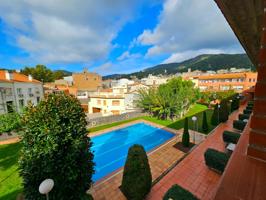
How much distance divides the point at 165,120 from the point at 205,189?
16.2 metres

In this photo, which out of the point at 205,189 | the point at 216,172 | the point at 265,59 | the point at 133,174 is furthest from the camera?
the point at 216,172

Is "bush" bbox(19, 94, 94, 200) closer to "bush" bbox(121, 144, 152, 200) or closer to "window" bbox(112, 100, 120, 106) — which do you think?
"bush" bbox(121, 144, 152, 200)

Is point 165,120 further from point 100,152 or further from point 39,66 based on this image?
point 39,66

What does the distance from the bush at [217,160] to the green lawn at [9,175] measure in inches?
425

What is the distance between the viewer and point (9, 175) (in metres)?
8.65

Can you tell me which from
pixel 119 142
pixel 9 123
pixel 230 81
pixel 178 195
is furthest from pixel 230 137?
pixel 230 81

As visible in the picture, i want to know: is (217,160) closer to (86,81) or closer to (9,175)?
(9,175)

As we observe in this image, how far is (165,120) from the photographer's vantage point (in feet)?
74.3

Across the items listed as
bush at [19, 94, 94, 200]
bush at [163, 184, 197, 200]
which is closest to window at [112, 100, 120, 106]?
bush at [19, 94, 94, 200]

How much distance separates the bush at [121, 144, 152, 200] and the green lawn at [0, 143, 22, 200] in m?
6.14

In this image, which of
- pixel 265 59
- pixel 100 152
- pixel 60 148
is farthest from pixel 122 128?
pixel 265 59

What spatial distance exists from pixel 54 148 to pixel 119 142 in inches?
508

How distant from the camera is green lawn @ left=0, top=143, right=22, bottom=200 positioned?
7.12 meters

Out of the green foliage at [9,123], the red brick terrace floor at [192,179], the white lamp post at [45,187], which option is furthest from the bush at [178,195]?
the green foliage at [9,123]
